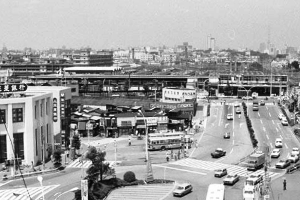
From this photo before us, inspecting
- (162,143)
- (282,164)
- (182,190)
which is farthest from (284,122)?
(182,190)

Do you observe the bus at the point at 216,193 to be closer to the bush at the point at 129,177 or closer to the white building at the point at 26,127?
the bush at the point at 129,177

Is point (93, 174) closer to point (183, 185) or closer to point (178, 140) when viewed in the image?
point (183, 185)

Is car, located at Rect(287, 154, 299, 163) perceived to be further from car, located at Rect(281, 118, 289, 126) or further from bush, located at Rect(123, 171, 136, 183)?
car, located at Rect(281, 118, 289, 126)

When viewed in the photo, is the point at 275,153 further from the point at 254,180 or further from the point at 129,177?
the point at 129,177

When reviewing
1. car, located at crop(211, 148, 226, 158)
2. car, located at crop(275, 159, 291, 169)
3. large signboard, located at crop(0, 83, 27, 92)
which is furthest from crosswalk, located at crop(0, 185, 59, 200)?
car, located at crop(275, 159, 291, 169)

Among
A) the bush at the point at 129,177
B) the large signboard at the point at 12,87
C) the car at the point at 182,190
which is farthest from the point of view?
the large signboard at the point at 12,87

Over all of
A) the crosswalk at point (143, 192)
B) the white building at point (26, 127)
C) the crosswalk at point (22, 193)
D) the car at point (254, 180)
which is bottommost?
the crosswalk at point (22, 193)

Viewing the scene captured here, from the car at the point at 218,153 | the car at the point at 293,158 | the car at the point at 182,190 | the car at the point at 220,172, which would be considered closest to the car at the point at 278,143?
the car at the point at 293,158
